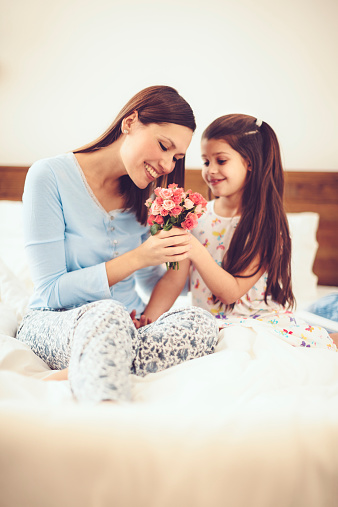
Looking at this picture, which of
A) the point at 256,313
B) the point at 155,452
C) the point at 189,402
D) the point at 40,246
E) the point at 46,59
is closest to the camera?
the point at 155,452

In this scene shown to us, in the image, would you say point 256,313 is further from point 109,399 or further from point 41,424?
point 41,424

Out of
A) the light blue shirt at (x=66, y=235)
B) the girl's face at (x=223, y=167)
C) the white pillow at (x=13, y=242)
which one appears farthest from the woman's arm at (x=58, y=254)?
the white pillow at (x=13, y=242)

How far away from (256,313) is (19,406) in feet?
3.14

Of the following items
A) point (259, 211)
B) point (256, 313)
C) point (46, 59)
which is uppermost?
point (46, 59)

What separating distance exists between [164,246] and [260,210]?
0.47 metres

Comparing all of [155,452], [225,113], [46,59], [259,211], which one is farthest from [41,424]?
[46,59]

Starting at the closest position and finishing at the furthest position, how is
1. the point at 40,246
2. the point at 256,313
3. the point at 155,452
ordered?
the point at 155,452 → the point at 40,246 → the point at 256,313

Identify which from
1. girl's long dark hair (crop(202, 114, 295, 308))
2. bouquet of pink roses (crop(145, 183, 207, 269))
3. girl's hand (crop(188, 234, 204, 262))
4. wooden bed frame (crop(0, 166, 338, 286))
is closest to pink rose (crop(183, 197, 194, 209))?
bouquet of pink roses (crop(145, 183, 207, 269))

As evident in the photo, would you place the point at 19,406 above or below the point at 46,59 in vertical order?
below

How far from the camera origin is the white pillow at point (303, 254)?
1996 millimetres

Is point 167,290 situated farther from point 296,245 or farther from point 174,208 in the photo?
point 296,245

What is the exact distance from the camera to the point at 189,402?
26.5 inches

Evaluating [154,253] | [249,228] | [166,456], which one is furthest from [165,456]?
[249,228]

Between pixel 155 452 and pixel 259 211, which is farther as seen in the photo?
pixel 259 211
